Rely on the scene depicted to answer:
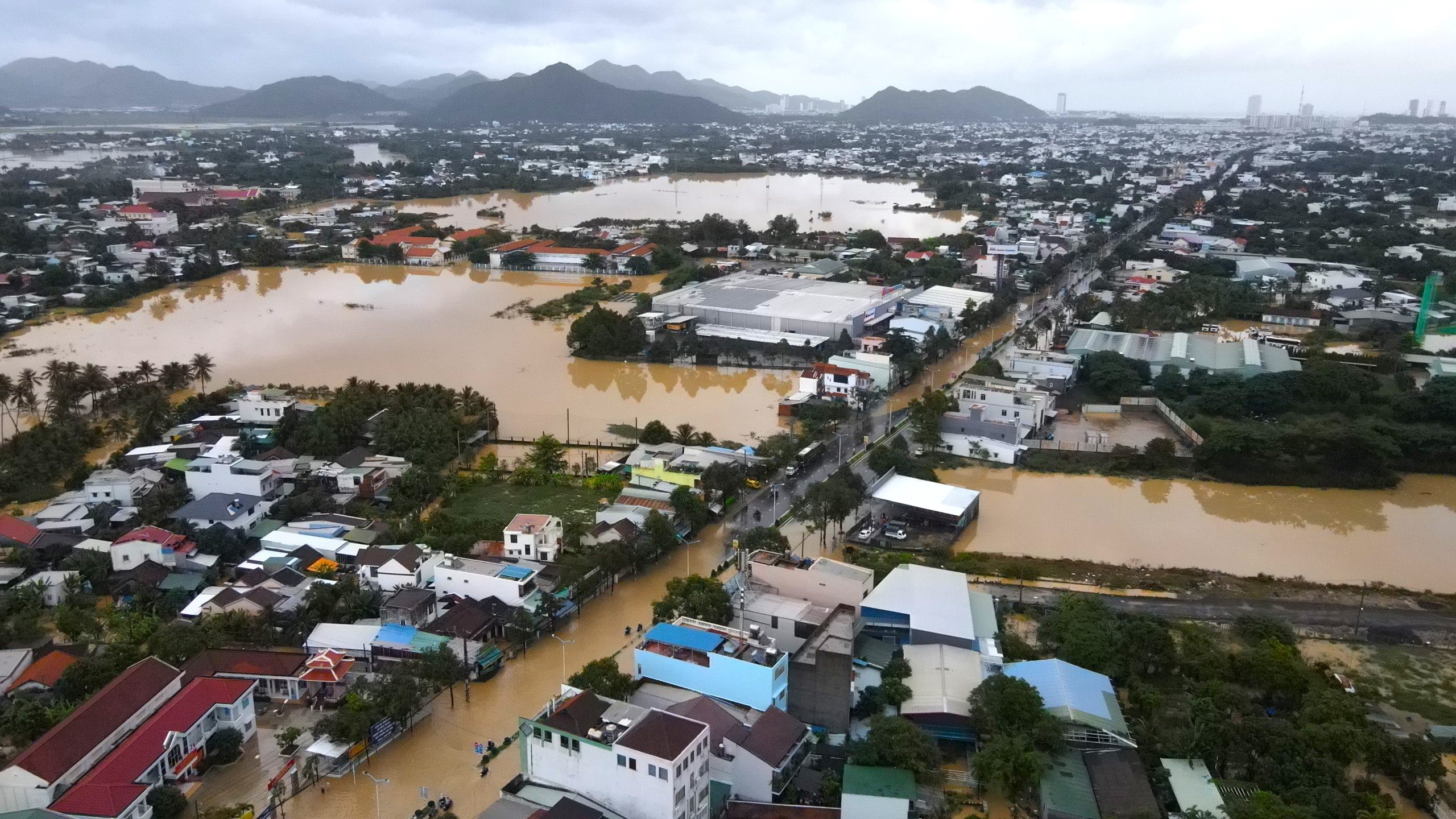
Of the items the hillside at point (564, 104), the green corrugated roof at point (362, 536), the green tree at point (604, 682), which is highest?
the hillside at point (564, 104)

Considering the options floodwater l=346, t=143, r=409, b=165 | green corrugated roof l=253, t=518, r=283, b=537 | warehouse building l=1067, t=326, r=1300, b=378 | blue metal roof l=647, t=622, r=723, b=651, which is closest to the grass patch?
green corrugated roof l=253, t=518, r=283, b=537

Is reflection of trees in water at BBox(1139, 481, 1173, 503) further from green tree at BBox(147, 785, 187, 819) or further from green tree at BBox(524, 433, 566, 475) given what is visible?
green tree at BBox(147, 785, 187, 819)

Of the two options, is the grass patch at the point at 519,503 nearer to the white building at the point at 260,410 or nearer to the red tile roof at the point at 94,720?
the white building at the point at 260,410

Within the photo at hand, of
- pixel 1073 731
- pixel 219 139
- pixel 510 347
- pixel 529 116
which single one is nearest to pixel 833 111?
pixel 529 116

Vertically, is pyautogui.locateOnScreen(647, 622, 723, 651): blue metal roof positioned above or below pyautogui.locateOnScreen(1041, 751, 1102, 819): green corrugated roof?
above

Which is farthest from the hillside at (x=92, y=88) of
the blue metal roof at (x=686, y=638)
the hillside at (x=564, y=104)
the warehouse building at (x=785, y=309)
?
the blue metal roof at (x=686, y=638)

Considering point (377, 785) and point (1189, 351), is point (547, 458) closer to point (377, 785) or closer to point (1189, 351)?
point (377, 785)

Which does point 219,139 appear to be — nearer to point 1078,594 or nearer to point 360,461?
point 360,461

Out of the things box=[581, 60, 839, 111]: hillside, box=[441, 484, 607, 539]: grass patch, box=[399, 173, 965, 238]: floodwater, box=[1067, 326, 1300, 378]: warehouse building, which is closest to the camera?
box=[441, 484, 607, 539]: grass patch
